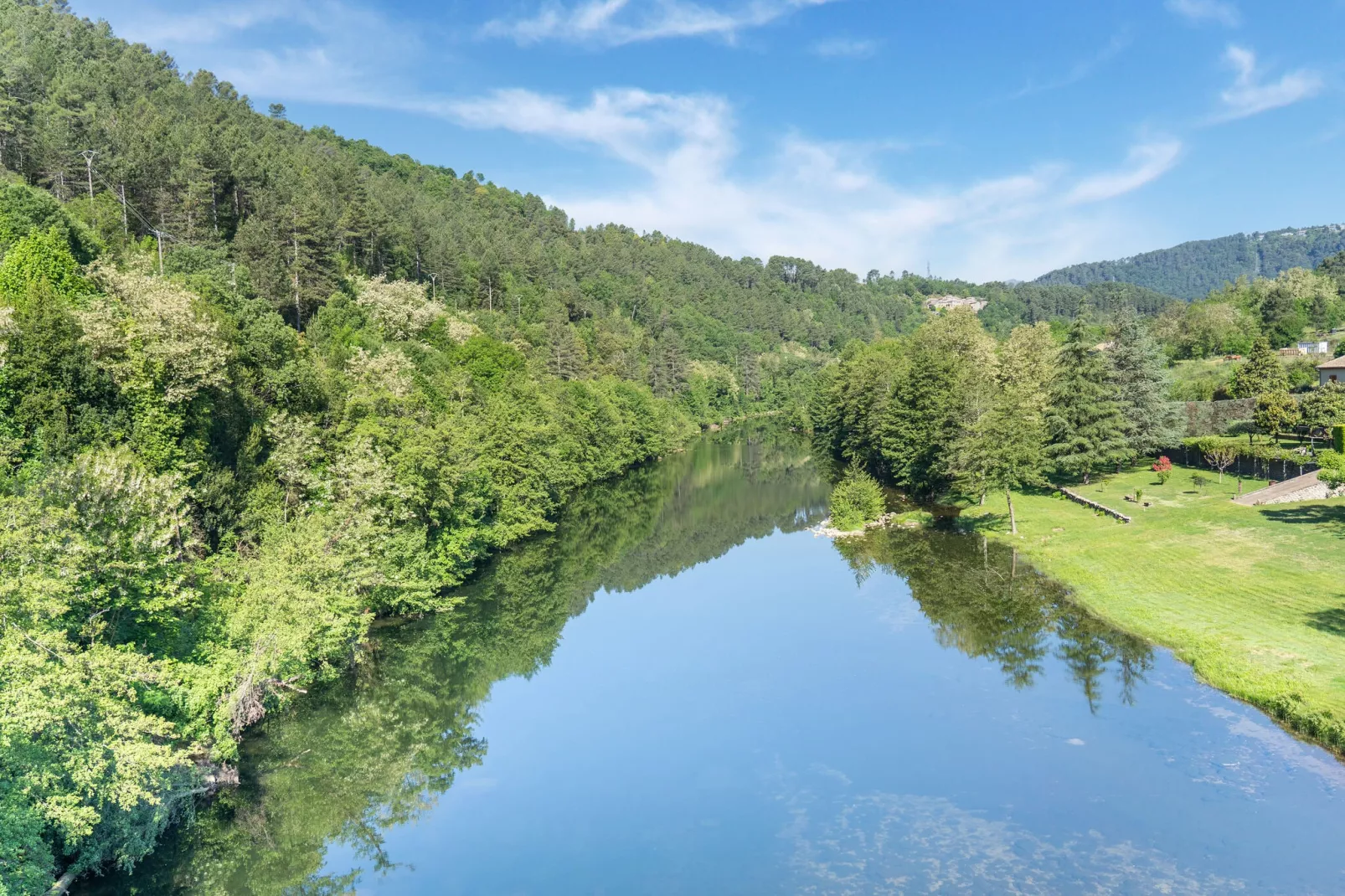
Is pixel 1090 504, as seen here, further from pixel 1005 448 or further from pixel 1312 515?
pixel 1312 515

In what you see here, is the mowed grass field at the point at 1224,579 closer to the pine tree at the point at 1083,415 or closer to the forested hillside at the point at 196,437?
the pine tree at the point at 1083,415

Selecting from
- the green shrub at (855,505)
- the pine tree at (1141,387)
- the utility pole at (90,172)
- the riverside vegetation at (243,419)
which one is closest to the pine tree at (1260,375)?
the riverside vegetation at (243,419)

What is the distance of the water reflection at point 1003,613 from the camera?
34.2m

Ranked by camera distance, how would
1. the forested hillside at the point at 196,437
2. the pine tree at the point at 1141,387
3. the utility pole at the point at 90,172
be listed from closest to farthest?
the forested hillside at the point at 196,437, the utility pole at the point at 90,172, the pine tree at the point at 1141,387

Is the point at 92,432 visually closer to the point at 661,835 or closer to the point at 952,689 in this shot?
the point at 661,835

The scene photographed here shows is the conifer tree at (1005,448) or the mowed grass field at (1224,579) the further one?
the conifer tree at (1005,448)

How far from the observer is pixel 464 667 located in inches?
1479

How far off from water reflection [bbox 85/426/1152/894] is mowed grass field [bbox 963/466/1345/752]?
2.16 metres

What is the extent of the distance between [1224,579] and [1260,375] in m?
49.6

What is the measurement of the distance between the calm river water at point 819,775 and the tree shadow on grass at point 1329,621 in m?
5.66

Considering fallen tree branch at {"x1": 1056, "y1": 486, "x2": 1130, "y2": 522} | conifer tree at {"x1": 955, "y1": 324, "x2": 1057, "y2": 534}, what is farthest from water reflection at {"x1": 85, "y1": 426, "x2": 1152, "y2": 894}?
fallen tree branch at {"x1": 1056, "y1": 486, "x2": 1130, "y2": 522}

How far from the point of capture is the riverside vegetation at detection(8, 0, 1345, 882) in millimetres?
20484

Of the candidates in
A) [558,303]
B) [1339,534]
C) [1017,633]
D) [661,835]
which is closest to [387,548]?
[661,835]

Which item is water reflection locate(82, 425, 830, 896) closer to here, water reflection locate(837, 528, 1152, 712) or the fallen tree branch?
water reflection locate(837, 528, 1152, 712)
